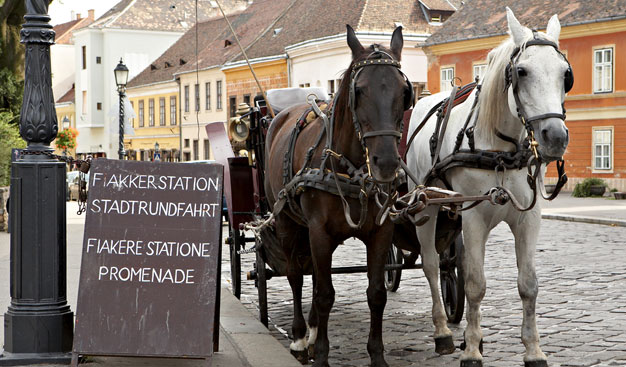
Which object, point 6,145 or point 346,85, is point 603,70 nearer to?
point 6,145

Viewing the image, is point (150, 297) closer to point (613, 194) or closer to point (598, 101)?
point (613, 194)

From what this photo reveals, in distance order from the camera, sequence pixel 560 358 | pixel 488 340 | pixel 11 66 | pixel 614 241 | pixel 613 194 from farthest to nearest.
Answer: pixel 613 194, pixel 11 66, pixel 614 241, pixel 488 340, pixel 560 358

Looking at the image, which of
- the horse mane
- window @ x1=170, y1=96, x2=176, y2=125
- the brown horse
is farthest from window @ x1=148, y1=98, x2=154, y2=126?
the horse mane

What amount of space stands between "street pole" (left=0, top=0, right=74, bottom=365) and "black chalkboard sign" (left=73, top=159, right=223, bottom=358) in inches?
12.1

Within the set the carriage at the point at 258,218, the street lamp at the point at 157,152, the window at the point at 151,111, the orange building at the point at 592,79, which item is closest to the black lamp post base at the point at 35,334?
the carriage at the point at 258,218

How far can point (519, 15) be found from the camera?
34719 mm

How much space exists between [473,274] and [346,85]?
143cm

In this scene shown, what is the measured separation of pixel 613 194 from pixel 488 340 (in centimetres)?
2445

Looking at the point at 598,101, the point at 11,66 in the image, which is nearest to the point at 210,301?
the point at 11,66

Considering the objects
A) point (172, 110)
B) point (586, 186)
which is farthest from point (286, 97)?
point (172, 110)

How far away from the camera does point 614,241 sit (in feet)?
45.6

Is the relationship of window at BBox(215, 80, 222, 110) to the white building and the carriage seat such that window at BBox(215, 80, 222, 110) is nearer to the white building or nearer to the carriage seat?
the white building

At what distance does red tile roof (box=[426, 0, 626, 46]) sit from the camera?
3102 cm

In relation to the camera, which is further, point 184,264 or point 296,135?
point 296,135
